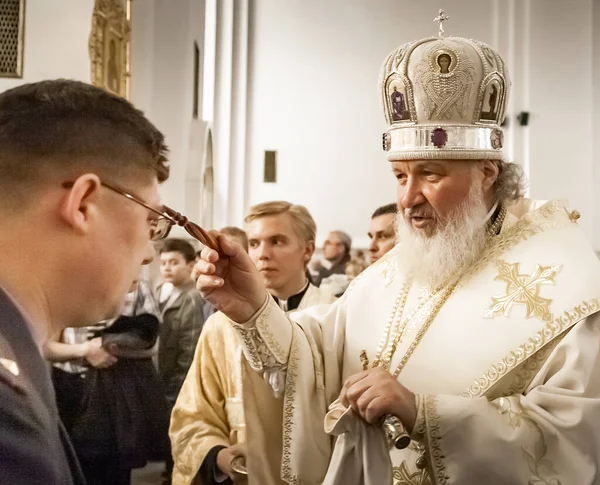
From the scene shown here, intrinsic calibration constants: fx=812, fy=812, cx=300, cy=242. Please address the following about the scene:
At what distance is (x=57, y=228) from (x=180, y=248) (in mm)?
3232

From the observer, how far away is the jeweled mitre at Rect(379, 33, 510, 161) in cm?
271

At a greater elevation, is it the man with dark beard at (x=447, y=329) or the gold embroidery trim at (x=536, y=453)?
the man with dark beard at (x=447, y=329)

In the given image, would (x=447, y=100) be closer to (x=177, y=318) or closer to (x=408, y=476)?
(x=408, y=476)

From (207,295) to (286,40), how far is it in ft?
20.7

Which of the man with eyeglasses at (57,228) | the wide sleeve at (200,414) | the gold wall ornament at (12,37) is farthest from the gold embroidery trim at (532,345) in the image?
the gold wall ornament at (12,37)

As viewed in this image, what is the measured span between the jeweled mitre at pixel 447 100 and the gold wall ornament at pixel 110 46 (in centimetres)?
144

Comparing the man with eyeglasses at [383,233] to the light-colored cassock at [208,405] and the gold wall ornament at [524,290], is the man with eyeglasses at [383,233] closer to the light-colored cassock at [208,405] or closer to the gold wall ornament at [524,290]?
the light-colored cassock at [208,405]

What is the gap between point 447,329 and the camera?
2582 millimetres

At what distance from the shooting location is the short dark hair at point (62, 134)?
1159mm

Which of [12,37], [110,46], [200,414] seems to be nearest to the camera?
[200,414]

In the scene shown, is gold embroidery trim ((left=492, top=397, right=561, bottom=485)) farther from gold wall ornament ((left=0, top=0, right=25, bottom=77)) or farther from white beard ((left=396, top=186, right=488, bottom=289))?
gold wall ornament ((left=0, top=0, right=25, bottom=77))

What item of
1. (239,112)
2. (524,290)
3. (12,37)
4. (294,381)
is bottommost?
(294,381)

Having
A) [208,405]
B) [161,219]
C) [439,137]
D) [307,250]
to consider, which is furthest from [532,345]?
[307,250]

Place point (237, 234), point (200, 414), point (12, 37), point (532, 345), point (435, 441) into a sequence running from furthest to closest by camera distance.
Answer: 1. point (237, 234)
2. point (12, 37)
3. point (200, 414)
4. point (532, 345)
5. point (435, 441)
